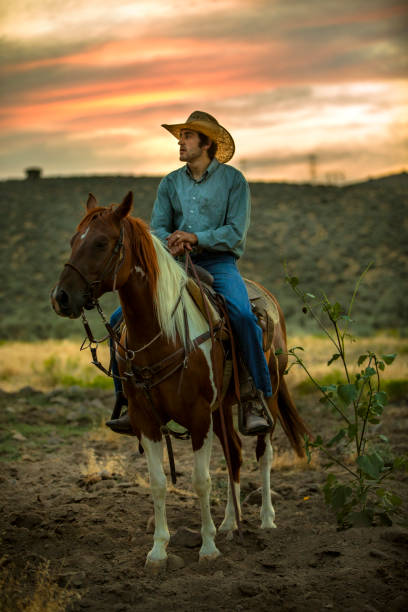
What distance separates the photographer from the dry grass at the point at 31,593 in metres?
3.91

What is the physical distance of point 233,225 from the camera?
539 centimetres

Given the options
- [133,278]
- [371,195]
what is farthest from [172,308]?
[371,195]

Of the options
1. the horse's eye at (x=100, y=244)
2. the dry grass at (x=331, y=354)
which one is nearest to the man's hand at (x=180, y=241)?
the horse's eye at (x=100, y=244)

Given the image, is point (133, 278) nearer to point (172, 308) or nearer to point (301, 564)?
point (172, 308)

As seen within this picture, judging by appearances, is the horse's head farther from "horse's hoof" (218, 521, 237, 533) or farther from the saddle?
"horse's hoof" (218, 521, 237, 533)

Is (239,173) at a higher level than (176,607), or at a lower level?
higher

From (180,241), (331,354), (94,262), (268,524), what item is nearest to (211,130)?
(180,241)

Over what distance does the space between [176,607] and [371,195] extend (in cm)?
5146

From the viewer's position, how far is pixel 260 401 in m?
5.39

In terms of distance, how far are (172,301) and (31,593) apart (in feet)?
7.55

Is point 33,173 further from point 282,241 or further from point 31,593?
point 31,593

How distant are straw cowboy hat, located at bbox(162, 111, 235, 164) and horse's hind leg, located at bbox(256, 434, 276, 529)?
9.33 feet

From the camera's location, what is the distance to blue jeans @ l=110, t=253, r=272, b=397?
525 centimetres

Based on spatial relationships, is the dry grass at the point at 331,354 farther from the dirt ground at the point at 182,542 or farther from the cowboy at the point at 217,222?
the cowboy at the point at 217,222
